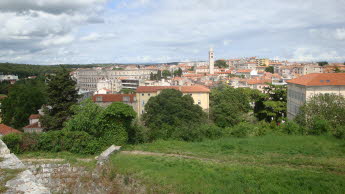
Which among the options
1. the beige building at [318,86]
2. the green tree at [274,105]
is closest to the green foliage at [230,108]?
the green tree at [274,105]

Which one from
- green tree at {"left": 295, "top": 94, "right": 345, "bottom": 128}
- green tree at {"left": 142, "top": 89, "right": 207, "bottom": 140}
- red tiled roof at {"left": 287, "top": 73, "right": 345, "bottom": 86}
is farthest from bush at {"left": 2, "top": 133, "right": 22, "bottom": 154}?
red tiled roof at {"left": 287, "top": 73, "right": 345, "bottom": 86}

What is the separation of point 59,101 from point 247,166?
19.5 meters

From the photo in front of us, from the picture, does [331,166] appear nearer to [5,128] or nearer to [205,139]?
[205,139]

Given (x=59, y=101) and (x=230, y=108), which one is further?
(x=230, y=108)

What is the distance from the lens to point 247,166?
9.64 m

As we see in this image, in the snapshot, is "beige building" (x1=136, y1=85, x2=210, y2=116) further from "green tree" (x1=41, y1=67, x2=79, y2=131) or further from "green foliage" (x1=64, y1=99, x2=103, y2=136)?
"green foliage" (x1=64, y1=99, x2=103, y2=136)

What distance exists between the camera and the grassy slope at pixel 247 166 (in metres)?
7.61

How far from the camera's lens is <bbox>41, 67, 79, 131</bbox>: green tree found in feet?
76.2

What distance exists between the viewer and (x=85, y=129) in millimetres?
15008

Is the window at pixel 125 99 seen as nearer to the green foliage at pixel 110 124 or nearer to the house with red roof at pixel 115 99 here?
the house with red roof at pixel 115 99

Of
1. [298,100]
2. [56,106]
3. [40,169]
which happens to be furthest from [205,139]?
[298,100]

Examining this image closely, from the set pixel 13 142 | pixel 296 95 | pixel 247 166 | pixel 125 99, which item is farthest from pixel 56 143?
pixel 125 99

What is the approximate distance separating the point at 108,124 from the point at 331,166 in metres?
10.6

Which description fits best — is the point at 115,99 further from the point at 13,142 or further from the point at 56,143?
the point at 13,142
